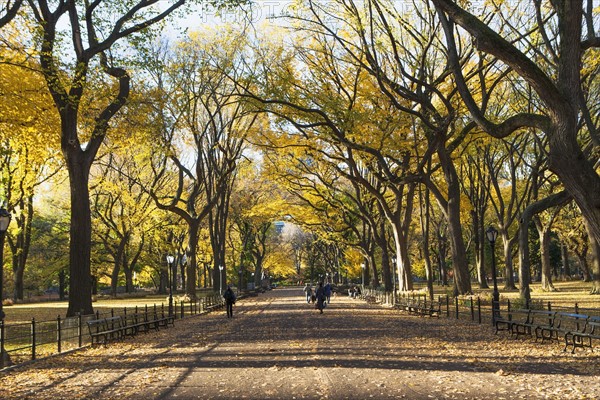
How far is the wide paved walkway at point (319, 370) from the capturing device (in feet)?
29.4

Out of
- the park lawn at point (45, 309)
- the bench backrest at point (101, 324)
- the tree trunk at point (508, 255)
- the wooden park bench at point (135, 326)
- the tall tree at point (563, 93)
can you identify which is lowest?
the park lawn at point (45, 309)

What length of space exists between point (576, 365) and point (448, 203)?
16205 mm

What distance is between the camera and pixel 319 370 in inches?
428

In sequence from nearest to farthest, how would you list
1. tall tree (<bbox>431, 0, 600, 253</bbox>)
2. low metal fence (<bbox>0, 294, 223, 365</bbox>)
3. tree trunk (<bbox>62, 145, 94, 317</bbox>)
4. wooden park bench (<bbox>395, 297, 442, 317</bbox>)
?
tall tree (<bbox>431, 0, 600, 253</bbox>) < low metal fence (<bbox>0, 294, 223, 365</bbox>) < tree trunk (<bbox>62, 145, 94, 317</bbox>) < wooden park bench (<bbox>395, 297, 442, 317</bbox>)

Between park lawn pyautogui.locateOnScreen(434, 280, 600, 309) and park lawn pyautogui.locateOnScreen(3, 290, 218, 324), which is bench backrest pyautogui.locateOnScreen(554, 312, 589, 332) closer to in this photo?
park lawn pyautogui.locateOnScreen(434, 280, 600, 309)

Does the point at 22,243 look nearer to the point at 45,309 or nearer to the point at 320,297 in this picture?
the point at 45,309

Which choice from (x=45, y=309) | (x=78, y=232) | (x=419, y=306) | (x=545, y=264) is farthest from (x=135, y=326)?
(x=545, y=264)

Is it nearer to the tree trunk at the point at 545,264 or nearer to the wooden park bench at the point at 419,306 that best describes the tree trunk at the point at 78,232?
the wooden park bench at the point at 419,306

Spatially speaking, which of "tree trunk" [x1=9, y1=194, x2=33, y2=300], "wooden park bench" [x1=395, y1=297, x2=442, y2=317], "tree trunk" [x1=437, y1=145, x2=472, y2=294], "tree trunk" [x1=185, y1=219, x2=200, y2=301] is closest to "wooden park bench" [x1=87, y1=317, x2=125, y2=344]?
"wooden park bench" [x1=395, y1=297, x2=442, y2=317]

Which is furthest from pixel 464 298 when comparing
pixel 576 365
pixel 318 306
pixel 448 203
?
pixel 576 365

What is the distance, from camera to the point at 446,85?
2739 cm

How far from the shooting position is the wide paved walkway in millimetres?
8953

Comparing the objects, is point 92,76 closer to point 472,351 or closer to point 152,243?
point 472,351

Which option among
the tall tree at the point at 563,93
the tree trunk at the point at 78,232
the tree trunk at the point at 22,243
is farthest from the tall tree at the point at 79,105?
the tree trunk at the point at 22,243
